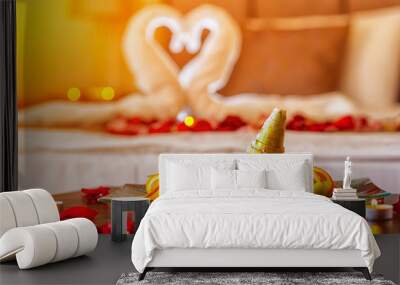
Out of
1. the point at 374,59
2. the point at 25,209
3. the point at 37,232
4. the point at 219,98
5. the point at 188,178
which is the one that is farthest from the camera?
the point at 219,98

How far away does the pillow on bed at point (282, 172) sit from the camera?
6.06m

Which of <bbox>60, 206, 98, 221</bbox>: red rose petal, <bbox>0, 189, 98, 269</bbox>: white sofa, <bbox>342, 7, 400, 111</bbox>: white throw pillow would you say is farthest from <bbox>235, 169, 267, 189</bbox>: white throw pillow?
<bbox>342, 7, 400, 111</bbox>: white throw pillow

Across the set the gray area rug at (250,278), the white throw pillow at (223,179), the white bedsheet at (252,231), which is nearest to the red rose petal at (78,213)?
the white throw pillow at (223,179)

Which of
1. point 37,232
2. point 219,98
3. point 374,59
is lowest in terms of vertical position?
point 37,232

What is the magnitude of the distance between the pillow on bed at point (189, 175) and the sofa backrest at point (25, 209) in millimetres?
1063

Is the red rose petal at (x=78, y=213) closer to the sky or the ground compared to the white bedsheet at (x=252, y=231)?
closer to the ground

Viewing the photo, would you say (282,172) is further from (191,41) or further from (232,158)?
(191,41)

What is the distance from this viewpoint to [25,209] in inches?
209

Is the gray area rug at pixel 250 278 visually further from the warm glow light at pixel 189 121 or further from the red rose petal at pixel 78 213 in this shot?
the warm glow light at pixel 189 121

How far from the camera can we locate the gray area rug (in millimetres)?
4488

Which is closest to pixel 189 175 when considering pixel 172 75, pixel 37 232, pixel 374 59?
pixel 37 232

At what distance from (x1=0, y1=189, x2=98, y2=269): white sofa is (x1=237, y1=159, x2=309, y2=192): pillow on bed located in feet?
5.07

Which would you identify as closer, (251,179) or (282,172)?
(251,179)

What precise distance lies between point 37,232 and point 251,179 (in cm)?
186
